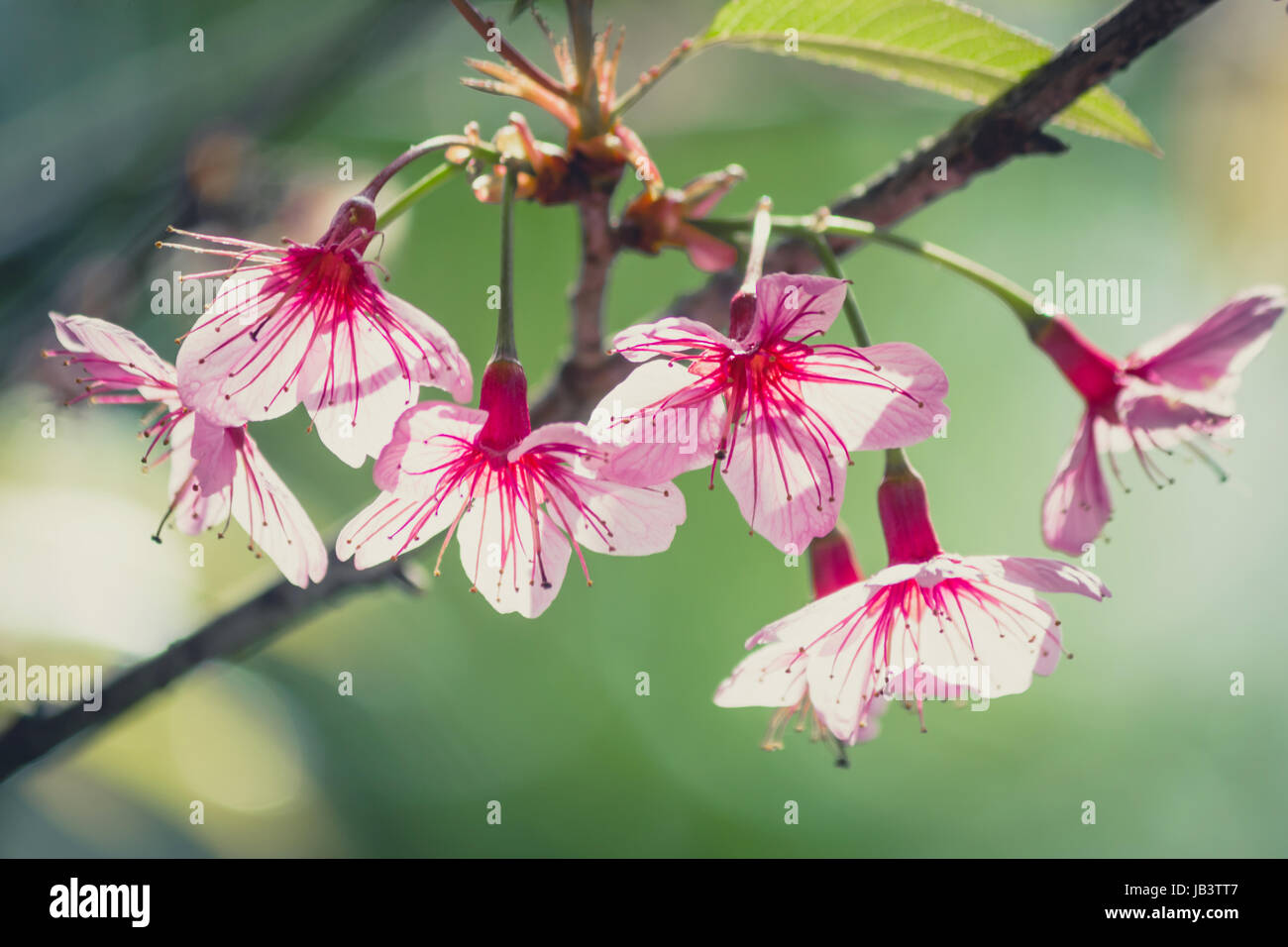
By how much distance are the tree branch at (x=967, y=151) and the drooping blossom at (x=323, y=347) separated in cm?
37

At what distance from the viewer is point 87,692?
1538mm

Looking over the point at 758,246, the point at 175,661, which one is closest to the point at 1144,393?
the point at 758,246

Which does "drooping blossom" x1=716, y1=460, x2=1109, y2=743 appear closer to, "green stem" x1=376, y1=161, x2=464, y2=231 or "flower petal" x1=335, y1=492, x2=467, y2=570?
"flower petal" x1=335, y1=492, x2=467, y2=570

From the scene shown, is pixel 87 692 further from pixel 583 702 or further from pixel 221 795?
pixel 583 702

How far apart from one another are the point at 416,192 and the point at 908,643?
82 cm

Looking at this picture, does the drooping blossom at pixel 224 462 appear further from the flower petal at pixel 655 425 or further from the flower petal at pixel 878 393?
the flower petal at pixel 878 393

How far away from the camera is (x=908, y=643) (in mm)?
1198

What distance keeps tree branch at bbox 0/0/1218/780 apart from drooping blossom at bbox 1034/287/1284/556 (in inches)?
10.4

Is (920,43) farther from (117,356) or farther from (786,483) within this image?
(117,356)

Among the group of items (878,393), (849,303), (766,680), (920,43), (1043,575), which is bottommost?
(766,680)

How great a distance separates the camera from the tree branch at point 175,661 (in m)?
1.49

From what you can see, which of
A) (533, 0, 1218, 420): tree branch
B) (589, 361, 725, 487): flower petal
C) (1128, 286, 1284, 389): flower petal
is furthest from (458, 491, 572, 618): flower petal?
(1128, 286, 1284, 389): flower petal

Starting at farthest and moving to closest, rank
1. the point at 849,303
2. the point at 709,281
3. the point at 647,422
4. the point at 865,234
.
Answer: the point at 709,281
the point at 865,234
the point at 849,303
the point at 647,422

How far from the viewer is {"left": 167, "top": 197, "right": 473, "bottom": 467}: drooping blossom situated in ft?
3.43
